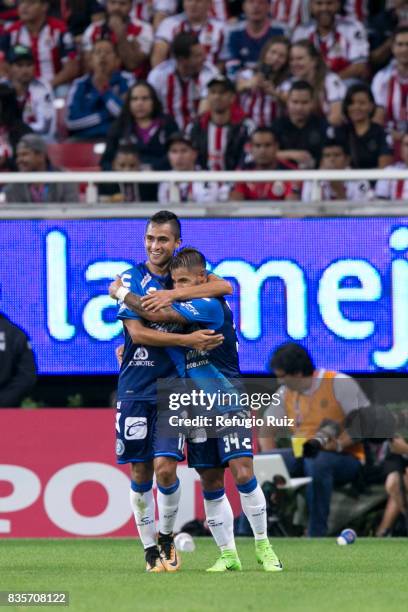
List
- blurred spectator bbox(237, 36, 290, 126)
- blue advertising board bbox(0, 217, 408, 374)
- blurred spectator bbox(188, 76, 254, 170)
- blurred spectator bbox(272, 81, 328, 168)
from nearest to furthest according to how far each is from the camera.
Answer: blue advertising board bbox(0, 217, 408, 374) → blurred spectator bbox(188, 76, 254, 170) → blurred spectator bbox(272, 81, 328, 168) → blurred spectator bbox(237, 36, 290, 126)

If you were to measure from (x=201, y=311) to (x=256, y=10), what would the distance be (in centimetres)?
832

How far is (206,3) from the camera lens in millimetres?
16844

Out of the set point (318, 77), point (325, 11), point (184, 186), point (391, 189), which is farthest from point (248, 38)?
point (391, 189)

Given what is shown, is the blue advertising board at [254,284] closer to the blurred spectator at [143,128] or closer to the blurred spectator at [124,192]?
the blurred spectator at [124,192]

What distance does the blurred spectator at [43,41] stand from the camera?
17.2 m

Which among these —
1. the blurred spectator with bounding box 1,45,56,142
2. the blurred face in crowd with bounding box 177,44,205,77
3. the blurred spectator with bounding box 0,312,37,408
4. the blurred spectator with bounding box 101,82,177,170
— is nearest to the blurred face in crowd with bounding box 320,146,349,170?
the blurred spectator with bounding box 101,82,177,170

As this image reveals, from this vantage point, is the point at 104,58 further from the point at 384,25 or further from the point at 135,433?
the point at 135,433

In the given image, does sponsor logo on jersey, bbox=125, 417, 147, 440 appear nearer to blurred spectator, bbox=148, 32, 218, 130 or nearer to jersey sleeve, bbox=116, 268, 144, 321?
jersey sleeve, bbox=116, 268, 144, 321

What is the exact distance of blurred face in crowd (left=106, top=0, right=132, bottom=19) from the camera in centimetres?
1706

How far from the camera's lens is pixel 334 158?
14531 millimetres

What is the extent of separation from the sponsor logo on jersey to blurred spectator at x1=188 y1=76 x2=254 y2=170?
19.7 feet

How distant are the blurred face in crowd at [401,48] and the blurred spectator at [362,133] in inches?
36.1

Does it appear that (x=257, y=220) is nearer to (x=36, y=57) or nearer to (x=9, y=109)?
(x=9, y=109)

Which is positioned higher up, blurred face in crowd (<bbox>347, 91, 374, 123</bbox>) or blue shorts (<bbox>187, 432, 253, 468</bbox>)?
blurred face in crowd (<bbox>347, 91, 374, 123</bbox>)
